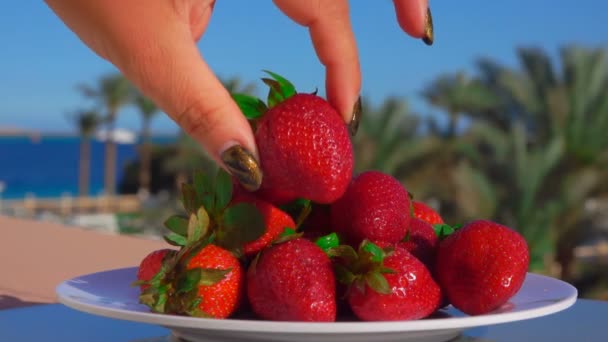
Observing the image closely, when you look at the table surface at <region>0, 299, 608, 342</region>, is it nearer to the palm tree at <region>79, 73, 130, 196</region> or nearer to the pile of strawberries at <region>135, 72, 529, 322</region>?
the pile of strawberries at <region>135, 72, 529, 322</region>

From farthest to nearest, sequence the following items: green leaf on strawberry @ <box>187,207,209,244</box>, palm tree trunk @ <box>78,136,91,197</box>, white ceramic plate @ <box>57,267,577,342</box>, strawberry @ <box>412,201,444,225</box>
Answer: palm tree trunk @ <box>78,136,91,197</box> → strawberry @ <box>412,201,444,225</box> → green leaf on strawberry @ <box>187,207,209,244</box> → white ceramic plate @ <box>57,267,577,342</box>

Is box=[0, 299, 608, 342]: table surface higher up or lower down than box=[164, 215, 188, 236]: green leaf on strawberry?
lower down

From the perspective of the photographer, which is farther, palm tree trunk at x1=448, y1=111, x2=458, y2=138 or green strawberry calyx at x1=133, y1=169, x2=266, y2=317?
palm tree trunk at x1=448, y1=111, x2=458, y2=138

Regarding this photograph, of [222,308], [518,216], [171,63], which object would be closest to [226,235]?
[222,308]

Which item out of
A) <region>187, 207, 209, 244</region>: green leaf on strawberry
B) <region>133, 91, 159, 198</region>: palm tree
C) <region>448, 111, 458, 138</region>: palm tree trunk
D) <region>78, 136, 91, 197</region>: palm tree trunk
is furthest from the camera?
<region>78, 136, 91, 197</region>: palm tree trunk

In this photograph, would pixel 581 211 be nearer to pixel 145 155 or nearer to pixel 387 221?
pixel 387 221

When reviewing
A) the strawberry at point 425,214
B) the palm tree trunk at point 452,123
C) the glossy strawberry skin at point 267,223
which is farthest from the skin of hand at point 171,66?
the palm tree trunk at point 452,123

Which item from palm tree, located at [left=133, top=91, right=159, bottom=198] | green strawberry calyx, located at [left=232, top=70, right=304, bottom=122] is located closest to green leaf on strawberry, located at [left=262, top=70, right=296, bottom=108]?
green strawberry calyx, located at [left=232, top=70, right=304, bottom=122]
